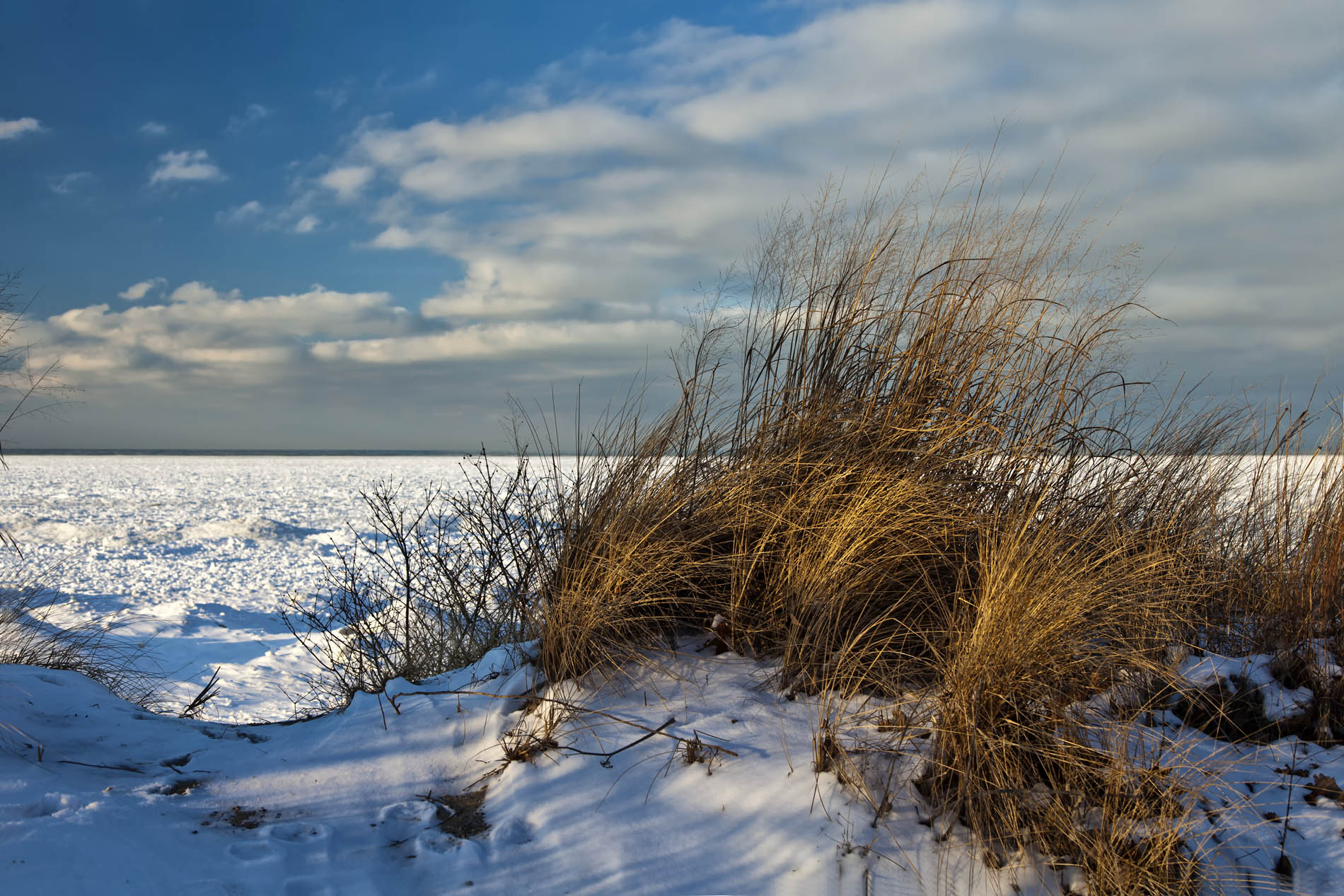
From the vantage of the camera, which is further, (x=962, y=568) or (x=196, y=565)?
(x=196, y=565)

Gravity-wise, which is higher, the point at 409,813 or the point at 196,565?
the point at 409,813

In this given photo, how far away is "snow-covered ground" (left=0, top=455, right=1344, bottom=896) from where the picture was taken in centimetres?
179

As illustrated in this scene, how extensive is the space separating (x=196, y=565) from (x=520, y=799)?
8838mm

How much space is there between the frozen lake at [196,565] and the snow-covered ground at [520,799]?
2.15 metres

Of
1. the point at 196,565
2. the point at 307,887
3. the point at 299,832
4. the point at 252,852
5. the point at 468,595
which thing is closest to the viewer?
the point at 307,887

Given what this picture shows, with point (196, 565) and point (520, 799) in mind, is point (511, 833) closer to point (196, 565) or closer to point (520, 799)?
point (520, 799)

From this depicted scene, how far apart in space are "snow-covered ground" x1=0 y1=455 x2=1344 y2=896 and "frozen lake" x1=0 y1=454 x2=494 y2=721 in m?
2.15

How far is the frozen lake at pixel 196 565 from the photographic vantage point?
5824mm

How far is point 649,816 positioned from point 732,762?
264 millimetres

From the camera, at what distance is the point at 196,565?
362 inches

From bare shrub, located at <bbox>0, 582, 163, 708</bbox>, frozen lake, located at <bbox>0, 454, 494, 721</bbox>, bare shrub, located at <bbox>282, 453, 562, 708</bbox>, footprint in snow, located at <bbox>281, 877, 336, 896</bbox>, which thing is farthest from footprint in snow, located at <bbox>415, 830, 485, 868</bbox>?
frozen lake, located at <bbox>0, 454, 494, 721</bbox>

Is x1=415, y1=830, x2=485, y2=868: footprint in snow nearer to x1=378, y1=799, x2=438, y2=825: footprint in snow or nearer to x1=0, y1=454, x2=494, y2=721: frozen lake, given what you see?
x1=378, y1=799, x2=438, y2=825: footprint in snow

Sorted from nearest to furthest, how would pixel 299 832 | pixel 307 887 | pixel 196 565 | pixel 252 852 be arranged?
pixel 307 887 → pixel 252 852 → pixel 299 832 → pixel 196 565

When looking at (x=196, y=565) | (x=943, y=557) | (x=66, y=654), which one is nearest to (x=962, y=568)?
A: (x=943, y=557)
